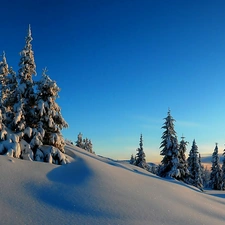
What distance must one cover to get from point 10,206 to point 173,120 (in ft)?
98.2

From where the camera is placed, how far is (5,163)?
1129 cm

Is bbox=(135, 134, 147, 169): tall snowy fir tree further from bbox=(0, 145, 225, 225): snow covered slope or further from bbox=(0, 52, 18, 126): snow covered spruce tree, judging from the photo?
bbox=(0, 145, 225, 225): snow covered slope

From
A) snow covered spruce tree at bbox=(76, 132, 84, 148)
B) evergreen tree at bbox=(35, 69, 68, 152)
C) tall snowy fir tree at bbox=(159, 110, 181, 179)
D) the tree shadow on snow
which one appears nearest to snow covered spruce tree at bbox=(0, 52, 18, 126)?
evergreen tree at bbox=(35, 69, 68, 152)

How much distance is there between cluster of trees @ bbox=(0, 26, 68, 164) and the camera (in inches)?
552

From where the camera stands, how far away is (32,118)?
53.1ft

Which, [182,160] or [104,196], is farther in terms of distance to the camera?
[182,160]

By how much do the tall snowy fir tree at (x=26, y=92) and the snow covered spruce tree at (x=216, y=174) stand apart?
43.6 meters

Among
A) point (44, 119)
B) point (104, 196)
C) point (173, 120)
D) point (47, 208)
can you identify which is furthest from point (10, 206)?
point (173, 120)

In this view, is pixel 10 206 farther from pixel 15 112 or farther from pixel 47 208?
pixel 15 112

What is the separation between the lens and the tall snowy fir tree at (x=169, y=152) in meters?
33.1

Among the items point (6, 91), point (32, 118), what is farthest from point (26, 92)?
point (6, 91)

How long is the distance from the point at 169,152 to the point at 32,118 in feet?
74.1

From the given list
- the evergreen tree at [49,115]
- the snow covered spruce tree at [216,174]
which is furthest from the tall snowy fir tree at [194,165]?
the evergreen tree at [49,115]

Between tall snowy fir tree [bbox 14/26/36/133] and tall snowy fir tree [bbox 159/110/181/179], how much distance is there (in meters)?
22.3
